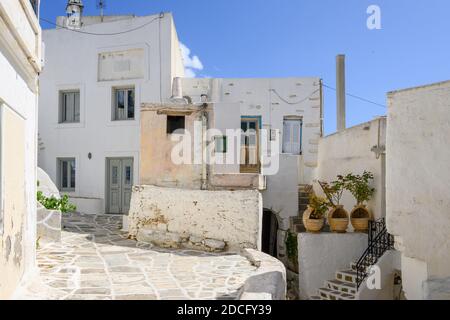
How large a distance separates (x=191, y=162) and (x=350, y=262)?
519 centimetres

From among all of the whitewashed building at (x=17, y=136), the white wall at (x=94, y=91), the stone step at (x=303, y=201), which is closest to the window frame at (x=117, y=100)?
the white wall at (x=94, y=91)

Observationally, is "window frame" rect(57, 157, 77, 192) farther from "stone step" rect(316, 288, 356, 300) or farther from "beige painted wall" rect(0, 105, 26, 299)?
"beige painted wall" rect(0, 105, 26, 299)

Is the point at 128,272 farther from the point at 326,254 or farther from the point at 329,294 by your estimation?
the point at 326,254

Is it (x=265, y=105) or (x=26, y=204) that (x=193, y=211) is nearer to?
(x=26, y=204)

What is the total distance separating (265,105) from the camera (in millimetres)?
16266

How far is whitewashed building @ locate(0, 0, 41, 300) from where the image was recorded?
4141 mm

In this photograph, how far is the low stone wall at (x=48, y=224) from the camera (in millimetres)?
8367

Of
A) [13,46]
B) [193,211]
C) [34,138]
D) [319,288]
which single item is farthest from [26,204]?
[319,288]

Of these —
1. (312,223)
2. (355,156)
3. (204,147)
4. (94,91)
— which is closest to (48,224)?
(204,147)

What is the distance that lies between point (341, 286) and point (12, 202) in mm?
8478

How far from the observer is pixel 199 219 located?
862 cm

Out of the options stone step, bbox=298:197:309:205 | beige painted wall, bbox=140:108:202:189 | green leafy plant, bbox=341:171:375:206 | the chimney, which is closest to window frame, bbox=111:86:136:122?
beige painted wall, bbox=140:108:202:189

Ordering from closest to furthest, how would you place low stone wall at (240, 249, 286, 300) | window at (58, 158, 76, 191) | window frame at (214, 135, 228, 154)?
1. low stone wall at (240, 249, 286, 300)
2. window frame at (214, 135, 228, 154)
3. window at (58, 158, 76, 191)

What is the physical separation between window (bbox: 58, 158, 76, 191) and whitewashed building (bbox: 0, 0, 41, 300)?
10.7 metres
